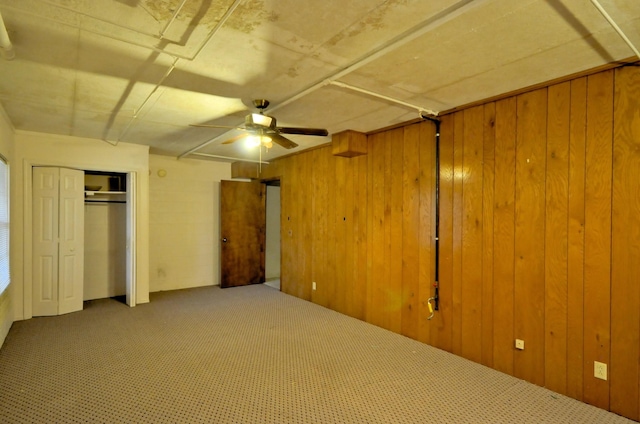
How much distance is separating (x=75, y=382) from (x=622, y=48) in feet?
15.5

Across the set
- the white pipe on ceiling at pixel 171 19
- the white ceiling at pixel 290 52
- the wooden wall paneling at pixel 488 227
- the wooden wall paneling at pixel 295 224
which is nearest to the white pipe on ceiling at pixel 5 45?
the white ceiling at pixel 290 52

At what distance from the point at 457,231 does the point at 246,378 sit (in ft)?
8.06

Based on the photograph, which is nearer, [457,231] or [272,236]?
[457,231]

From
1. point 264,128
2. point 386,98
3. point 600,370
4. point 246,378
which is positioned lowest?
point 246,378

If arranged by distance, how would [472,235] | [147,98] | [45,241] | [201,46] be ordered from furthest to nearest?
1. [45,241]
2. [472,235]
3. [147,98]
4. [201,46]

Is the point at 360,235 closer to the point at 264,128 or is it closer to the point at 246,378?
the point at 264,128

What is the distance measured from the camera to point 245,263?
6.59m

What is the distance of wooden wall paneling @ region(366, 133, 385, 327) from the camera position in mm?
4223

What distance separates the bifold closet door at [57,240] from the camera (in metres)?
4.41

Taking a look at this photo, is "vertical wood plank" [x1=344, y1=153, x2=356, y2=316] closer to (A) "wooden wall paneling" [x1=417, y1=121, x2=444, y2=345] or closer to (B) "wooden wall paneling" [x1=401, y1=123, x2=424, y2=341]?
(B) "wooden wall paneling" [x1=401, y1=123, x2=424, y2=341]

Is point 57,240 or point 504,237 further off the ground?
point 504,237

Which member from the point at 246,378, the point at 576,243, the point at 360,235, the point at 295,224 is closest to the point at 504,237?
the point at 576,243

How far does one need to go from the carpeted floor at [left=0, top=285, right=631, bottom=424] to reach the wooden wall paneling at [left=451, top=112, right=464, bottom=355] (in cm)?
26

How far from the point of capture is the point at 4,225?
3.63 meters
